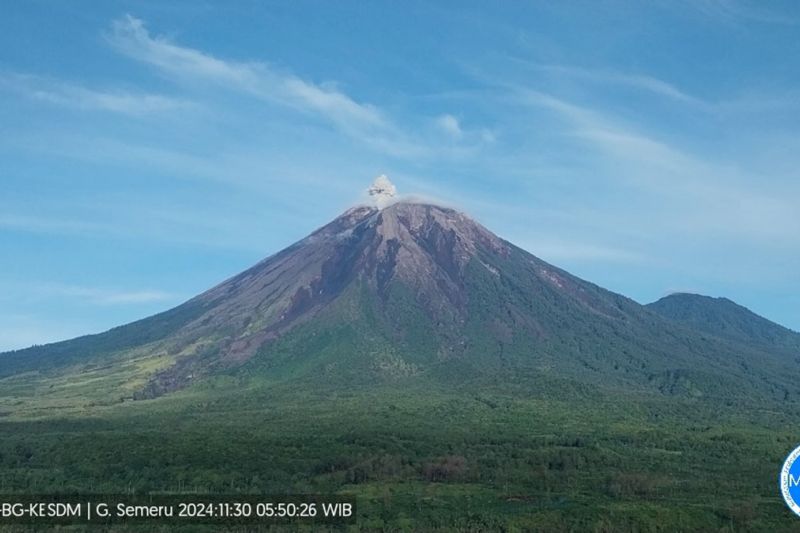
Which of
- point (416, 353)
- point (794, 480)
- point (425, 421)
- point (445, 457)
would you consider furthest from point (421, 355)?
point (794, 480)

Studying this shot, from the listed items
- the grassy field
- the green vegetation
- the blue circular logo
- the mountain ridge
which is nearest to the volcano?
the mountain ridge

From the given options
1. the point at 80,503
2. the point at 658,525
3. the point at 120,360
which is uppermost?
the point at 120,360

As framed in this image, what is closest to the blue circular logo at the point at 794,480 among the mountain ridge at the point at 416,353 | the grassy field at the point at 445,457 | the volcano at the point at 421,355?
the grassy field at the point at 445,457

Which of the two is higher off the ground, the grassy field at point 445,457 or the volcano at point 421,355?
the volcano at point 421,355

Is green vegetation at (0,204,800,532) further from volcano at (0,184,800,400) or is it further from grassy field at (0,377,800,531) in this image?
volcano at (0,184,800,400)

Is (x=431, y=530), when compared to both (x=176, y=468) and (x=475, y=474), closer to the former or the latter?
(x=475, y=474)

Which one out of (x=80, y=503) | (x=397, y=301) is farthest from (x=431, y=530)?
(x=397, y=301)

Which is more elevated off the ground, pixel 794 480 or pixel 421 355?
pixel 421 355

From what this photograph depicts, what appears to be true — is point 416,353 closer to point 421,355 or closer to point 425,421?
point 421,355

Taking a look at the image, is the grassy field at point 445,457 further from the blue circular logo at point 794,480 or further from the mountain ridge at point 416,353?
the blue circular logo at point 794,480
